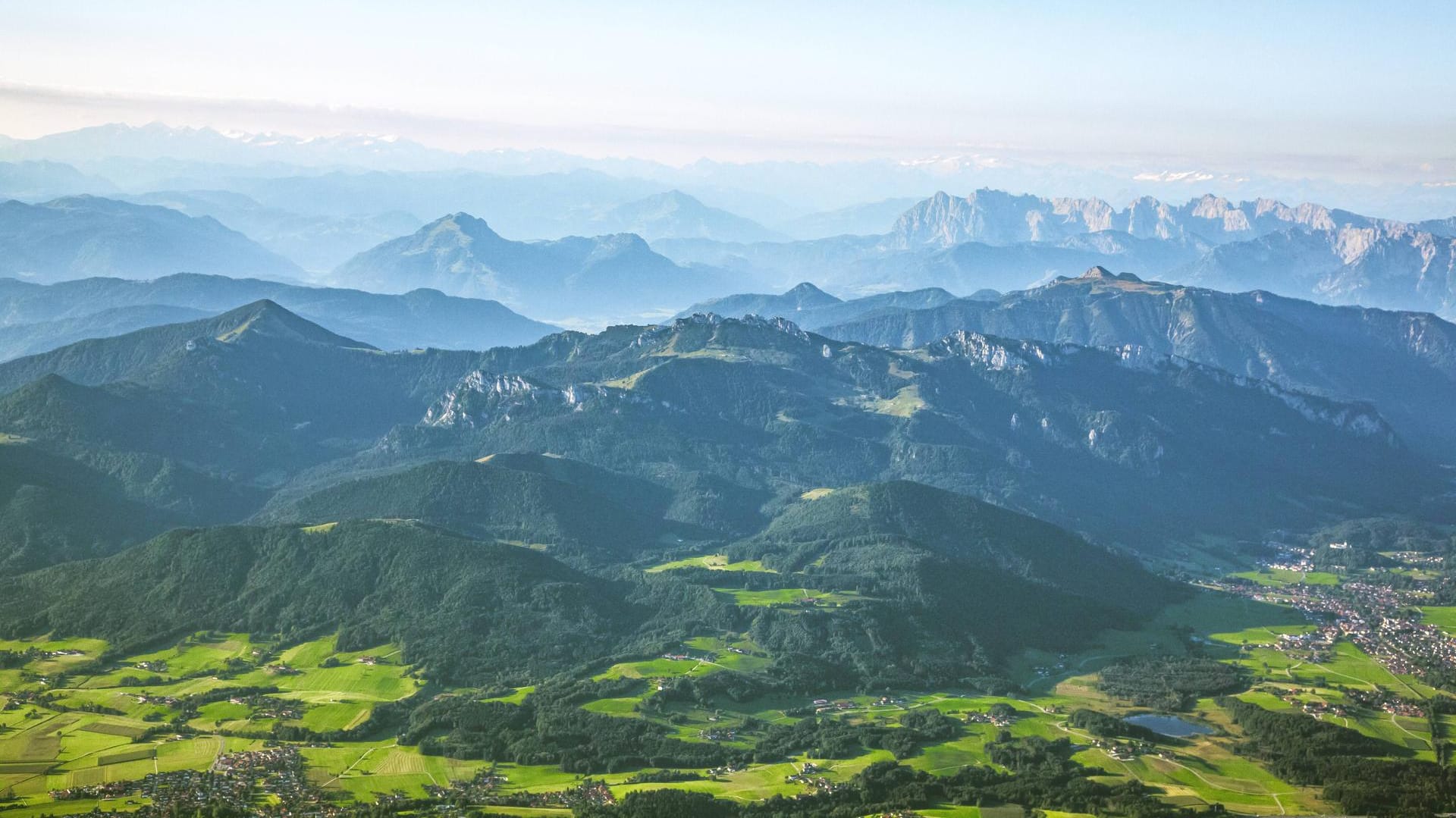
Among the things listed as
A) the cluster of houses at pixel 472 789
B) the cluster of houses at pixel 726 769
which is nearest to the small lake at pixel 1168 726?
the cluster of houses at pixel 726 769

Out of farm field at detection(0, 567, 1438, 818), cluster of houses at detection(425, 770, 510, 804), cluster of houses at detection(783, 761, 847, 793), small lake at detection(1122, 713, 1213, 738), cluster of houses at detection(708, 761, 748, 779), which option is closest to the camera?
cluster of houses at detection(425, 770, 510, 804)

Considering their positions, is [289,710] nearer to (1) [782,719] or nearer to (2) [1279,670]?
(1) [782,719]

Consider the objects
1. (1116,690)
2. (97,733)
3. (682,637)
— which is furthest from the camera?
(682,637)

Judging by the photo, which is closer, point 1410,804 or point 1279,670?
point 1410,804

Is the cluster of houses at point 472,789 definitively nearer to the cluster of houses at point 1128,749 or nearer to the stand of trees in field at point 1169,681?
the cluster of houses at point 1128,749

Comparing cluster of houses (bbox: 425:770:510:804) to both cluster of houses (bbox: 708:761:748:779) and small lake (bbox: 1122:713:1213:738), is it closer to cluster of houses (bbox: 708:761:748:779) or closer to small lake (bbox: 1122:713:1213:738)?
cluster of houses (bbox: 708:761:748:779)

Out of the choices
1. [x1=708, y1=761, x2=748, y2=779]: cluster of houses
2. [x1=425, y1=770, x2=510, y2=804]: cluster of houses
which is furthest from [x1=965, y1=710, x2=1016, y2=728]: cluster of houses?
[x1=425, y1=770, x2=510, y2=804]: cluster of houses

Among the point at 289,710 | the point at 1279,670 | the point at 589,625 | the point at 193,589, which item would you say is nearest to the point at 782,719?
the point at 589,625

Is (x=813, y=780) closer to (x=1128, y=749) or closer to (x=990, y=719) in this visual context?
(x=990, y=719)
